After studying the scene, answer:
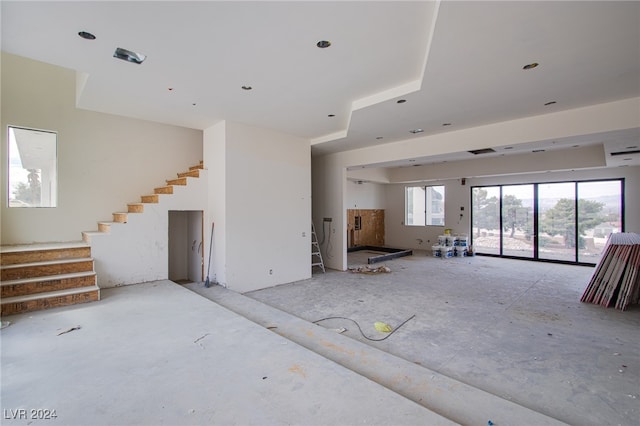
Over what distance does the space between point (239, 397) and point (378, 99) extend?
3.82m

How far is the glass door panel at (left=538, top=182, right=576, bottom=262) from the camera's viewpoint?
341 inches

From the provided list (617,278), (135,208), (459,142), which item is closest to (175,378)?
(135,208)

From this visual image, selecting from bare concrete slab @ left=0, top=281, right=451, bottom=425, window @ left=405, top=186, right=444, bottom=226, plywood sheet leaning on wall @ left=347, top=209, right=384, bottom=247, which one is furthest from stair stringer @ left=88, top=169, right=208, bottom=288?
window @ left=405, top=186, right=444, bottom=226

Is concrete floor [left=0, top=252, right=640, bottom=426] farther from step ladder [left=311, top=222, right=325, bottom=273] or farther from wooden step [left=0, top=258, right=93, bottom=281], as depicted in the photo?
step ladder [left=311, top=222, right=325, bottom=273]

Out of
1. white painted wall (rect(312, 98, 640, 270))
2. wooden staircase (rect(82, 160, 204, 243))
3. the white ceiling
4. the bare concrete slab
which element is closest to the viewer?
the bare concrete slab

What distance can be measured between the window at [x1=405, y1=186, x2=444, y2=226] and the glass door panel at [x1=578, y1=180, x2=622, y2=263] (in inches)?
155

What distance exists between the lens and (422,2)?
2.30 m

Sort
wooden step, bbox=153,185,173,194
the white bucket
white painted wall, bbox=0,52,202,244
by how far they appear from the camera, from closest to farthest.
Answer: white painted wall, bbox=0,52,202,244, wooden step, bbox=153,185,173,194, the white bucket

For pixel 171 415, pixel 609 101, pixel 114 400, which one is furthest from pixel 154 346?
pixel 609 101

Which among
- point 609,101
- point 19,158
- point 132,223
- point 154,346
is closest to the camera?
point 154,346

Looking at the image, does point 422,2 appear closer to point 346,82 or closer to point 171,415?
point 346,82

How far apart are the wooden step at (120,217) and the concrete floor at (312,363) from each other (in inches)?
46.4

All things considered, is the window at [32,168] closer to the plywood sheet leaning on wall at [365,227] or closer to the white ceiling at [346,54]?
the white ceiling at [346,54]

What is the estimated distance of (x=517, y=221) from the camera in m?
9.53
